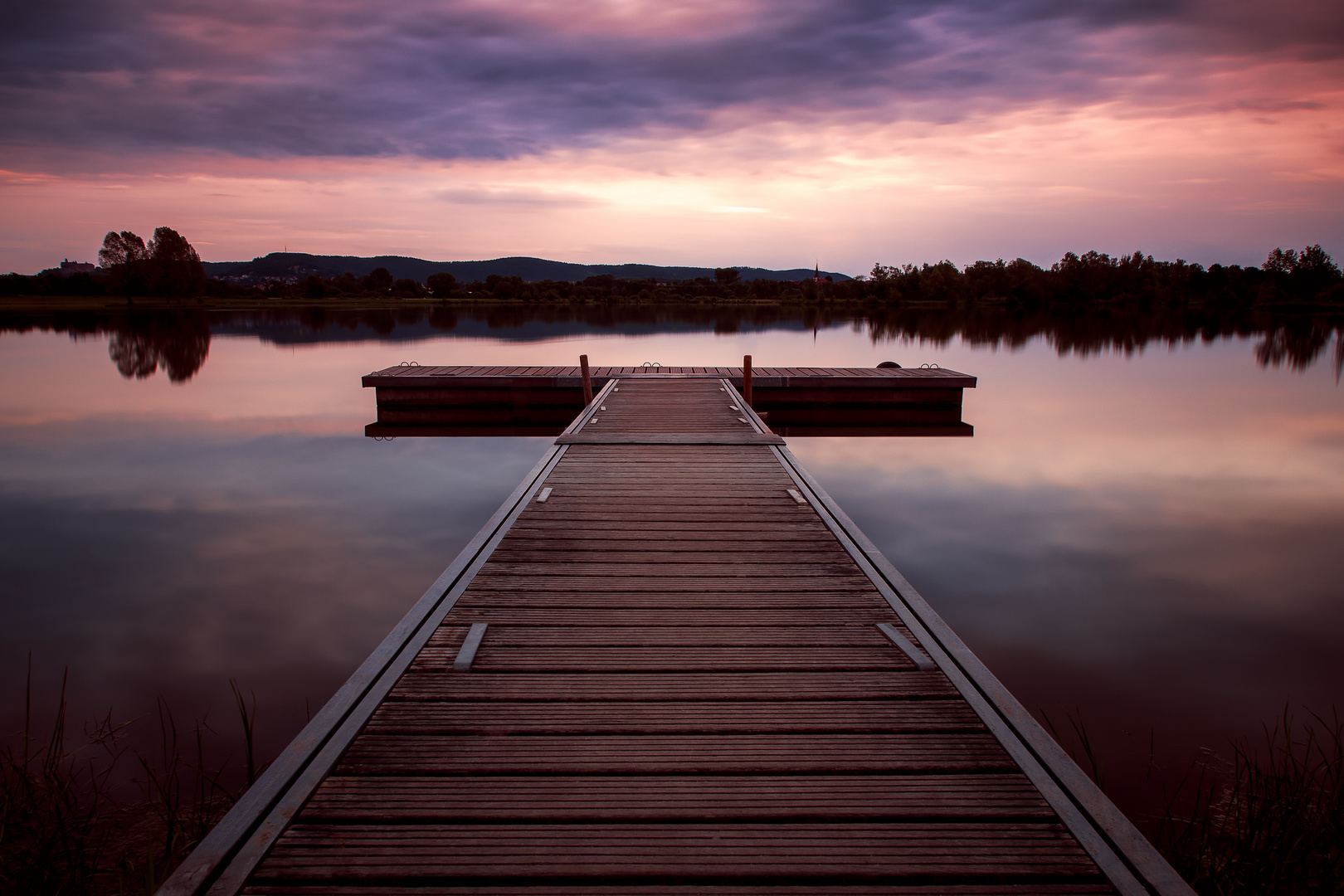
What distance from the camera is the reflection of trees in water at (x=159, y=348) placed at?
17.7 metres

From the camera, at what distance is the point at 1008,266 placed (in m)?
71.1

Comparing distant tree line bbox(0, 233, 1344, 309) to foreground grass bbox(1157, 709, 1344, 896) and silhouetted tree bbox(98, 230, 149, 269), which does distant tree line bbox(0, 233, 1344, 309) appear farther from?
foreground grass bbox(1157, 709, 1344, 896)

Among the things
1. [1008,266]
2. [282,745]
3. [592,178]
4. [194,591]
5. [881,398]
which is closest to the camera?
[282,745]

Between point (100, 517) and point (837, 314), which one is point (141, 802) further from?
point (837, 314)

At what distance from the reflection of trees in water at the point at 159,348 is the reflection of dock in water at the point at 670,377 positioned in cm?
817

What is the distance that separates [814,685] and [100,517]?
7.65 meters

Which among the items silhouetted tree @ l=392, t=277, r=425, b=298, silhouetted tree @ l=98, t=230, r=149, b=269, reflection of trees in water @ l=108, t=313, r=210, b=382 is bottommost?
reflection of trees in water @ l=108, t=313, r=210, b=382

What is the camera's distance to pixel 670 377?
1173cm

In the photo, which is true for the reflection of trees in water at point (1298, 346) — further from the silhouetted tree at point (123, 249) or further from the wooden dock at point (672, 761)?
the silhouetted tree at point (123, 249)

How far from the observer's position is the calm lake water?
400 cm

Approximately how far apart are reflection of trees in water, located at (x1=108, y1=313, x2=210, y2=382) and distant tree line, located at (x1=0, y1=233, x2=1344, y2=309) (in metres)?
24.8

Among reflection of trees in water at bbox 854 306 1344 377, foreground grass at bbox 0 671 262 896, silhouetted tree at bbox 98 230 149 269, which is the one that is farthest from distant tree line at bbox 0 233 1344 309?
foreground grass at bbox 0 671 262 896

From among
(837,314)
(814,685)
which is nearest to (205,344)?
(814,685)

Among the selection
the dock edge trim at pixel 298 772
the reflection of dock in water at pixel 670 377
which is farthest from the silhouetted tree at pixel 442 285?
the dock edge trim at pixel 298 772
